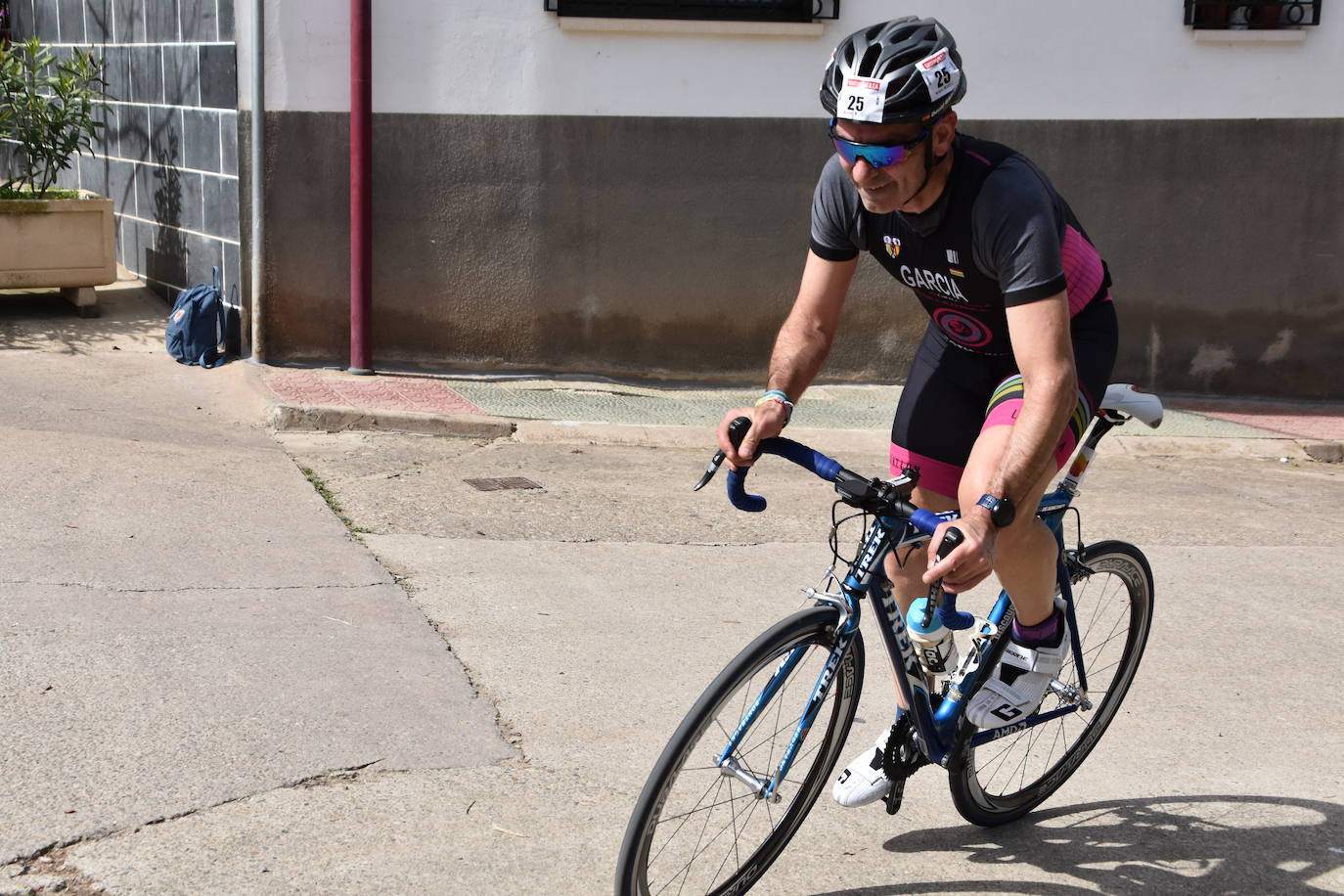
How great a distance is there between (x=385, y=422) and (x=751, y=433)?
5.01m

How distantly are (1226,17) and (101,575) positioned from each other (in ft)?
25.7

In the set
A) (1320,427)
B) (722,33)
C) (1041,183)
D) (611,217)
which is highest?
(722,33)

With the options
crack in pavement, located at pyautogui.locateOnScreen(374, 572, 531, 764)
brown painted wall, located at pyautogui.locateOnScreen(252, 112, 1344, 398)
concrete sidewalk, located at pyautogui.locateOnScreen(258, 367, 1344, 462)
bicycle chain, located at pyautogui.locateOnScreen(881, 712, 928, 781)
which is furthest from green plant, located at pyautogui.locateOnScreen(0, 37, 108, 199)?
bicycle chain, located at pyautogui.locateOnScreen(881, 712, 928, 781)

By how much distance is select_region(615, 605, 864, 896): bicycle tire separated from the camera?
2.88 metres

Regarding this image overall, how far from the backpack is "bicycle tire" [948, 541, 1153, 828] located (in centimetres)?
623

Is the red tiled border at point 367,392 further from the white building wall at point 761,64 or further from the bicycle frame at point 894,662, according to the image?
the bicycle frame at point 894,662

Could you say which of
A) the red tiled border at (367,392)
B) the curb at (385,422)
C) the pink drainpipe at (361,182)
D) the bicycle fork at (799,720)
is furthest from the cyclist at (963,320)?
the pink drainpipe at (361,182)

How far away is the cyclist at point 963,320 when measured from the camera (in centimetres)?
298

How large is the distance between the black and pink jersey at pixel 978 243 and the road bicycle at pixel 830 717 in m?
0.39

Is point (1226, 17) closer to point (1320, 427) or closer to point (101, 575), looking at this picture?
point (1320, 427)

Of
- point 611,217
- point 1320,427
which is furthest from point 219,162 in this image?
point 1320,427

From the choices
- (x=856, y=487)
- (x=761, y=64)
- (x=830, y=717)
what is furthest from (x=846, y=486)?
(x=761, y=64)

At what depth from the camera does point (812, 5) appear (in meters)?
8.91

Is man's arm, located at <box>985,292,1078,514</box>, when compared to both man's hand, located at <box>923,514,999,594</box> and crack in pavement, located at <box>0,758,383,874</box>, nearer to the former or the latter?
man's hand, located at <box>923,514,999,594</box>
